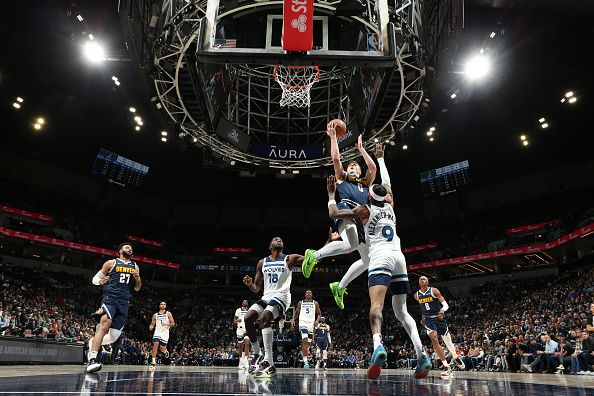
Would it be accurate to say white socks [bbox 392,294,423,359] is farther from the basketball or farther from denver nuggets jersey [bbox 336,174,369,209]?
the basketball

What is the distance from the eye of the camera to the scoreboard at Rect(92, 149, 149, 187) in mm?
33125

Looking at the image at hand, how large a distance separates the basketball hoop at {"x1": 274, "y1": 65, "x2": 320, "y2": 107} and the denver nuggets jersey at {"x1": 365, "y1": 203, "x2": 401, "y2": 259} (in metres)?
10.2

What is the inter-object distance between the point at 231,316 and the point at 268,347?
3131 cm

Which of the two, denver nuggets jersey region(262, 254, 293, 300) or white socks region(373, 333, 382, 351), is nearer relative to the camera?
white socks region(373, 333, 382, 351)

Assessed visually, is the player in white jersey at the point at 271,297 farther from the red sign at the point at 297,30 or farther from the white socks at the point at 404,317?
the red sign at the point at 297,30

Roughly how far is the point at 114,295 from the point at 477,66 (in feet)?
48.2

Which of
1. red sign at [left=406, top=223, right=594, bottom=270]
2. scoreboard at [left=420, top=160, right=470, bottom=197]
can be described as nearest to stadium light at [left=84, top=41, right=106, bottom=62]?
scoreboard at [left=420, top=160, right=470, bottom=197]

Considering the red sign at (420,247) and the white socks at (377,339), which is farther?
the red sign at (420,247)

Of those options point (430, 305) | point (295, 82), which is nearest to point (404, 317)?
point (430, 305)

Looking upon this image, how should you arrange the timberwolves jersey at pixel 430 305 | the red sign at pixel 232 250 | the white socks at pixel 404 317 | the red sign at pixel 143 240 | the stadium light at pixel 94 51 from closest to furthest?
the white socks at pixel 404 317
the timberwolves jersey at pixel 430 305
the stadium light at pixel 94 51
the red sign at pixel 143 240
the red sign at pixel 232 250

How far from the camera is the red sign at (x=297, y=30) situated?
349 inches

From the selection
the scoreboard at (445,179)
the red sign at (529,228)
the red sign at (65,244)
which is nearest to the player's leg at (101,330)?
the red sign at (65,244)

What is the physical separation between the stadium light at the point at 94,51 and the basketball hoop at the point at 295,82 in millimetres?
7000

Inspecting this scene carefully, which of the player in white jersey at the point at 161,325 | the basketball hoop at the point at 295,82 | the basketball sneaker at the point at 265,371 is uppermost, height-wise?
the basketball hoop at the point at 295,82
